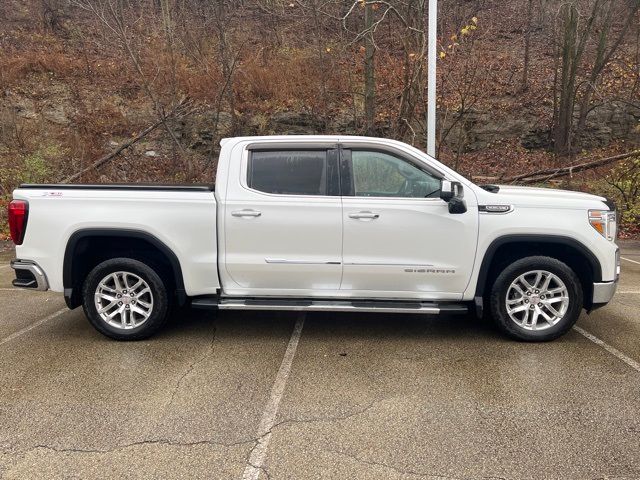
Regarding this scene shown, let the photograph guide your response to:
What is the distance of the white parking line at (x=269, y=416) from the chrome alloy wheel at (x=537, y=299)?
207cm

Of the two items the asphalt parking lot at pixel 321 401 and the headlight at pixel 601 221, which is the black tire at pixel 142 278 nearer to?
the asphalt parking lot at pixel 321 401

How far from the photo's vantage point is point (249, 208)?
4.58 m

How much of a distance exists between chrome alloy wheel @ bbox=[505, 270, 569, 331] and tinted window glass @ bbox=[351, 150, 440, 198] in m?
1.18

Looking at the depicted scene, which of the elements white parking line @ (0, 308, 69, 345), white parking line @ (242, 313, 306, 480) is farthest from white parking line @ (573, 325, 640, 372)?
white parking line @ (0, 308, 69, 345)

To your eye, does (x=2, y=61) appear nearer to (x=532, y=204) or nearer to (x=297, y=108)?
(x=297, y=108)

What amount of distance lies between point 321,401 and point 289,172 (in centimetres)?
216

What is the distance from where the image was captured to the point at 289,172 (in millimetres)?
4719

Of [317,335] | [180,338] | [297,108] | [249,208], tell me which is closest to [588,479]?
[317,335]

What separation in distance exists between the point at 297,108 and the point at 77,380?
563 inches

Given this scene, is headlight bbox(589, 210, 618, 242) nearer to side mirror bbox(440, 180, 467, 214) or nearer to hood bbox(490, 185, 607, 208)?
hood bbox(490, 185, 607, 208)

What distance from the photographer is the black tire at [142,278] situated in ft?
15.4

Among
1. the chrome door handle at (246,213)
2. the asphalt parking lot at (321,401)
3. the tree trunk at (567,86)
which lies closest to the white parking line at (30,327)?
the asphalt parking lot at (321,401)

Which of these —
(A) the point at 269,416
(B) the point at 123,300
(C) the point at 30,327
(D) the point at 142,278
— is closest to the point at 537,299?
(A) the point at 269,416

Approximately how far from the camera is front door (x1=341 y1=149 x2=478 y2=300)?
4.50 m
